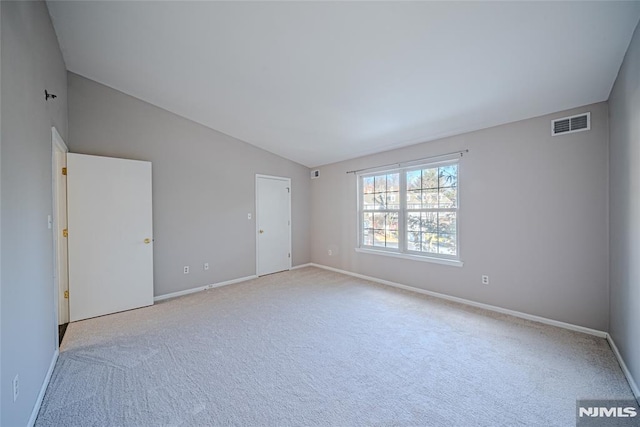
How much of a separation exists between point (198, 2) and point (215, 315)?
3.17m

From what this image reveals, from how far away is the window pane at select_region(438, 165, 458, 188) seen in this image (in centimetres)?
370

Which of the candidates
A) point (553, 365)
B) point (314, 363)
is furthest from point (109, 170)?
point (553, 365)

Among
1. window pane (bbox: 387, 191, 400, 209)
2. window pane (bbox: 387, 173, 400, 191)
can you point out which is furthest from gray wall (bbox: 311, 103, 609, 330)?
window pane (bbox: 387, 191, 400, 209)

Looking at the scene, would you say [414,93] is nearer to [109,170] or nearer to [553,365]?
[553,365]

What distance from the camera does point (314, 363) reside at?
223 centimetres

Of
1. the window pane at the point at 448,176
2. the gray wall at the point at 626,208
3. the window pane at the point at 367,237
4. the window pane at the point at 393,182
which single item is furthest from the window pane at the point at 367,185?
the gray wall at the point at 626,208

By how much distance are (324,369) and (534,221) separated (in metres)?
2.83

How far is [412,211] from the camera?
4.21m

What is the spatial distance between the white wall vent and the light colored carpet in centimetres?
211

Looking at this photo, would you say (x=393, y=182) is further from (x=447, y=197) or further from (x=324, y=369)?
(x=324, y=369)

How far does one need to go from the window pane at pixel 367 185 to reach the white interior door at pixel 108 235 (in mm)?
3501

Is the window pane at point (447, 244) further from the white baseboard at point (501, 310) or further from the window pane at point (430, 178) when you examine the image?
the window pane at point (430, 178)

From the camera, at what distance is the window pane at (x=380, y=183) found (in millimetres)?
4660

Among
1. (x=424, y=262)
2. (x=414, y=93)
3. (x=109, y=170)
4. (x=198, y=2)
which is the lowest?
(x=424, y=262)
